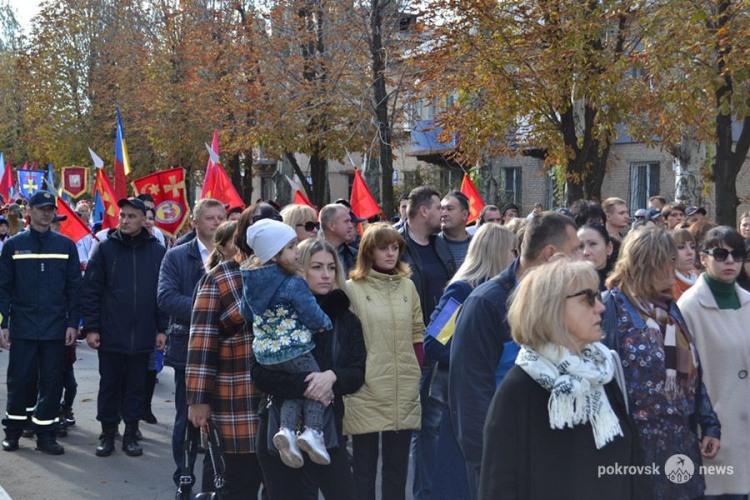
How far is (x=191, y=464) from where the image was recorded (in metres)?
6.69

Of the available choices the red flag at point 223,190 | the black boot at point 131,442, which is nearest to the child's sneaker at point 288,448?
the black boot at point 131,442

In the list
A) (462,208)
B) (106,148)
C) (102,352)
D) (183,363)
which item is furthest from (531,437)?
(106,148)

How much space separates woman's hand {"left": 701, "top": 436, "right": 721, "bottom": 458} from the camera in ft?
15.9

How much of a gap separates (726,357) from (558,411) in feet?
7.89

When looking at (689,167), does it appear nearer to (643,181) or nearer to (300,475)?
(643,181)

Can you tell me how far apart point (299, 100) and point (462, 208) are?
16.6m

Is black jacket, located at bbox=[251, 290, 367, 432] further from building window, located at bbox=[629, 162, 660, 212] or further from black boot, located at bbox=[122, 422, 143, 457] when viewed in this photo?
building window, located at bbox=[629, 162, 660, 212]

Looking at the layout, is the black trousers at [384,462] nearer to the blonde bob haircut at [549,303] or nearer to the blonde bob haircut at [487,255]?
the blonde bob haircut at [487,255]

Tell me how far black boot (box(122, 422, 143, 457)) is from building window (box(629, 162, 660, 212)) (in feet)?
82.4

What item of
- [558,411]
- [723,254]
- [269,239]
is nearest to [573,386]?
[558,411]

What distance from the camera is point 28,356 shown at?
27.6ft

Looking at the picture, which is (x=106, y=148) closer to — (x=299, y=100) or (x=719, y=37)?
(x=299, y=100)

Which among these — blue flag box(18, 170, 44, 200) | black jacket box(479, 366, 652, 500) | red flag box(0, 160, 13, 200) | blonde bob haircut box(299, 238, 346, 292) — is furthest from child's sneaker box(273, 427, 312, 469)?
blue flag box(18, 170, 44, 200)

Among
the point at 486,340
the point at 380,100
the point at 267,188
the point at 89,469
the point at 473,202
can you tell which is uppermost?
the point at 380,100
